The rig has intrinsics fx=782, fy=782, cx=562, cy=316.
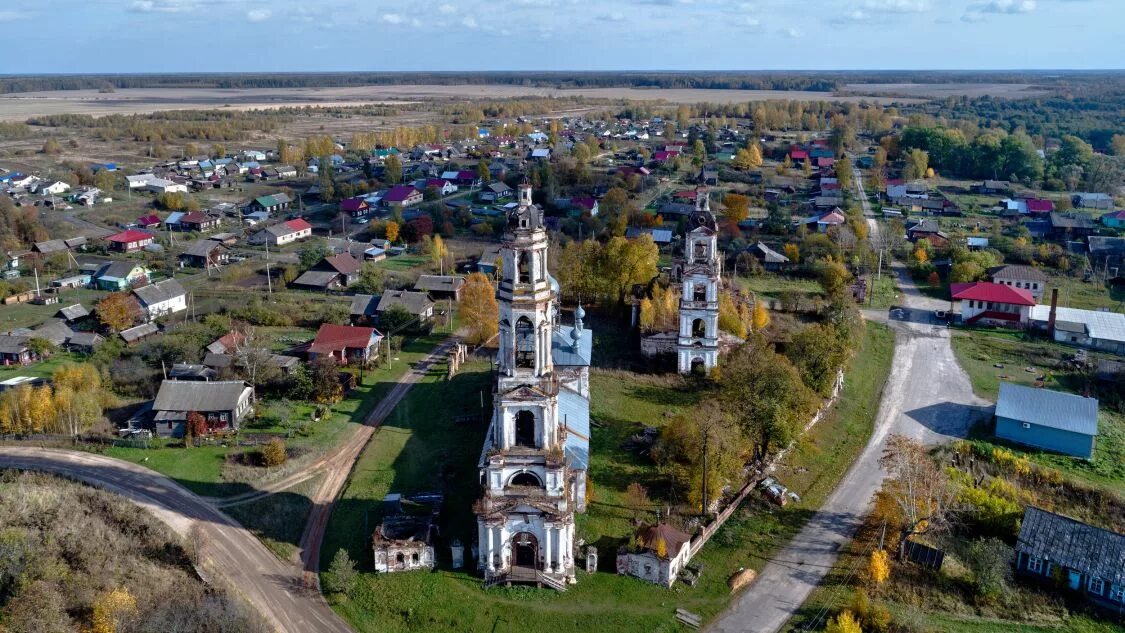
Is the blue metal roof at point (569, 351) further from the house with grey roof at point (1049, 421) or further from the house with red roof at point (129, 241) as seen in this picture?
the house with red roof at point (129, 241)

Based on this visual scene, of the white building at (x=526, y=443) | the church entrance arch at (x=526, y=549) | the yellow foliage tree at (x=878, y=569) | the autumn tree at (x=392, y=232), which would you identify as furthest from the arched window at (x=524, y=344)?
the autumn tree at (x=392, y=232)

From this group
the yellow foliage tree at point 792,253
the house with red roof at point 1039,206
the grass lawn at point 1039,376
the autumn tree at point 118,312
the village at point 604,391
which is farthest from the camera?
the house with red roof at point 1039,206

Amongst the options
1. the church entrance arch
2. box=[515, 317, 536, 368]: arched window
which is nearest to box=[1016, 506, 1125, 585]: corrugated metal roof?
the church entrance arch

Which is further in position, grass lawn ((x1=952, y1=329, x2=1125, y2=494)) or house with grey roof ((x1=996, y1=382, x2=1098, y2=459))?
house with grey roof ((x1=996, y1=382, x2=1098, y2=459))

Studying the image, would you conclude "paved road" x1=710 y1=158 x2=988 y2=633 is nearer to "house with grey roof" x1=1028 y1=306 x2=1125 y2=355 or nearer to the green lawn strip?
"house with grey roof" x1=1028 y1=306 x2=1125 y2=355

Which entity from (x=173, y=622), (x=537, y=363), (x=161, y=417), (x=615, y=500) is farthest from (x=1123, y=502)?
(x=161, y=417)

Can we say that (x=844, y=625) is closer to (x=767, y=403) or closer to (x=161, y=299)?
(x=767, y=403)
